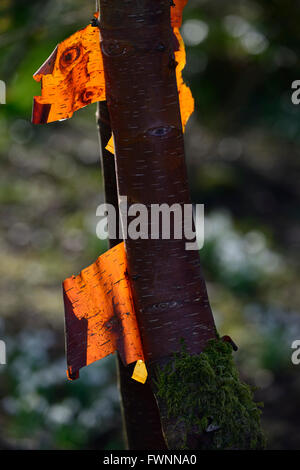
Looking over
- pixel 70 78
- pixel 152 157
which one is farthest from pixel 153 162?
pixel 70 78

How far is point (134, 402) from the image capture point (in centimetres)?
140

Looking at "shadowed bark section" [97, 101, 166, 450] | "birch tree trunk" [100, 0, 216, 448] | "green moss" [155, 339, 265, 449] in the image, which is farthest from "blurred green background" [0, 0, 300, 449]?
"green moss" [155, 339, 265, 449]

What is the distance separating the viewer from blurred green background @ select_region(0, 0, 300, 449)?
2838 millimetres

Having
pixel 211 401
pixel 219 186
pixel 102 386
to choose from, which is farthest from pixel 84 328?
pixel 219 186

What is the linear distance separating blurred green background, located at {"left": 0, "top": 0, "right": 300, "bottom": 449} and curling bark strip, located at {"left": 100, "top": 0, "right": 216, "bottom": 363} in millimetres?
1353

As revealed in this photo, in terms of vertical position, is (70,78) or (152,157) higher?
(70,78)

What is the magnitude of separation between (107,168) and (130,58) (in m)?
0.33

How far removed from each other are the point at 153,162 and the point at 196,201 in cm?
461

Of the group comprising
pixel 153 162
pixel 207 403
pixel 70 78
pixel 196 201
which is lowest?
pixel 196 201

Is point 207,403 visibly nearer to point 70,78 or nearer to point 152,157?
point 152,157

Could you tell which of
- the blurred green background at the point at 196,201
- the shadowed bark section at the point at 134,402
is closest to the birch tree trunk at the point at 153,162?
the shadowed bark section at the point at 134,402

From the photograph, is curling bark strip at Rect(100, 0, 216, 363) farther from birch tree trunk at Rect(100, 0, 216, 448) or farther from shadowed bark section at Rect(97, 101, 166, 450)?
shadowed bark section at Rect(97, 101, 166, 450)

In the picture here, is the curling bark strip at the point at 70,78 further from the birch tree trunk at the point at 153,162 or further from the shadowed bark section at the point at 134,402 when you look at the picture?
the shadowed bark section at the point at 134,402

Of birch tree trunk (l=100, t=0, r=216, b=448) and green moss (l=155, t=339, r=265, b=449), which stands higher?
birch tree trunk (l=100, t=0, r=216, b=448)
